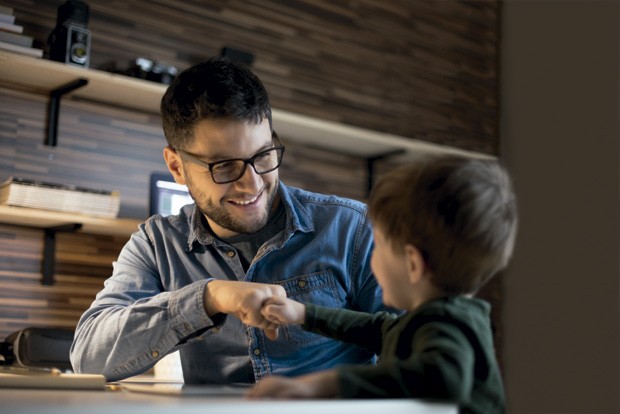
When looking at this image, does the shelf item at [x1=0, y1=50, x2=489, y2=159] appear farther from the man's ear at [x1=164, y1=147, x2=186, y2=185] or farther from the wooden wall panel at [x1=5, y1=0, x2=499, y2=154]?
the man's ear at [x1=164, y1=147, x2=186, y2=185]

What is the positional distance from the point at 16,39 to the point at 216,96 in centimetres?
125

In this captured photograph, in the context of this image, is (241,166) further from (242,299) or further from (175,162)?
(242,299)

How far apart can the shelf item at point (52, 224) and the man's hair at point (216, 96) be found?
1060 millimetres


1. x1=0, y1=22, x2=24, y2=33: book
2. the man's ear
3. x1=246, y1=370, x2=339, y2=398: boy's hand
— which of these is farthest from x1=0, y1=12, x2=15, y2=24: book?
x1=246, y1=370, x2=339, y2=398: boy's hand

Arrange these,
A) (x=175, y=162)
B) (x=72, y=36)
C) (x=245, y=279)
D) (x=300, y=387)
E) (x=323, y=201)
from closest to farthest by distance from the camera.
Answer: (x=300, y=387)
(x=245, y=279)
(x=323, y=201)
(x=175, y=162)
(x=72, y=36)

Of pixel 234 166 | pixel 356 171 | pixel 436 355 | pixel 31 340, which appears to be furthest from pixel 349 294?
pixel 356 171

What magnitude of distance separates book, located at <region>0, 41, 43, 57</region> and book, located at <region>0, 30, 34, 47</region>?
0.02 meters

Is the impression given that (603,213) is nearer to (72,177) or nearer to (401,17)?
(401,17)

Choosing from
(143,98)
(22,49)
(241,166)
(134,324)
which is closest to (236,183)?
(241,166)

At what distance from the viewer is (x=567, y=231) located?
3.97m

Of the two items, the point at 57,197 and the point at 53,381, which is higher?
Result: the point at 53,381

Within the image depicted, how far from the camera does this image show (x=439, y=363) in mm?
854

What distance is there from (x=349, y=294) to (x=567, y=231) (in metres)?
2.60

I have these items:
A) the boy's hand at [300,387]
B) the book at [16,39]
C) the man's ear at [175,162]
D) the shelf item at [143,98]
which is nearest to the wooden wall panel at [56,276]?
the shelf item at [143,98]
